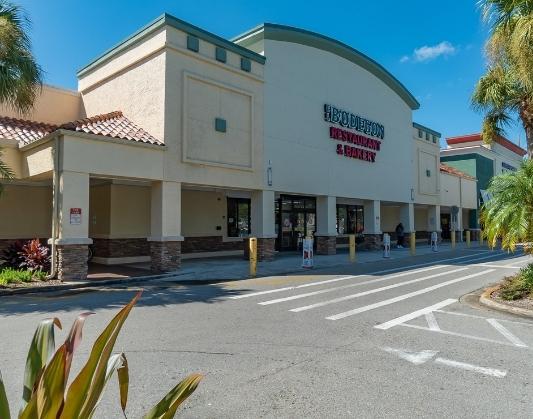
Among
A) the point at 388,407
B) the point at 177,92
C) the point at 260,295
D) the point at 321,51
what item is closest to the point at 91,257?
the point at 177,92

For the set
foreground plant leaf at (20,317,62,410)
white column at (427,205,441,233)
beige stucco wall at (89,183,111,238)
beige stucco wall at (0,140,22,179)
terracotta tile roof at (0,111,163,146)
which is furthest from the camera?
white column at (427,205,441,233)

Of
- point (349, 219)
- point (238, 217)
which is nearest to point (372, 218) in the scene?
point (349, 219)

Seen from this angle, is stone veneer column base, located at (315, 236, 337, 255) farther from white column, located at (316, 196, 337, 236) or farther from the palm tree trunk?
the palm tree trunk

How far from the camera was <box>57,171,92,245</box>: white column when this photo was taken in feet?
44.4

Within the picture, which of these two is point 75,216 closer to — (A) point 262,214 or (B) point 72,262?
(B) point 72,262

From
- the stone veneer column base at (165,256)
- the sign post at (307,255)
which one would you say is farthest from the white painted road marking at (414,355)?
the sign post at (307,255)

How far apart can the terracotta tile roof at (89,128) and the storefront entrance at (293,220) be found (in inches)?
405

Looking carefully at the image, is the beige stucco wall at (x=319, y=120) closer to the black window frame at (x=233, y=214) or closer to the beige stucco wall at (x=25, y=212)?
the black window frame at (x=233, y=214)

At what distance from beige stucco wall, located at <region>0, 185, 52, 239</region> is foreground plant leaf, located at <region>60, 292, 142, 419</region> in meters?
17.8

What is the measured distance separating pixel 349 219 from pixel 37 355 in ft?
99.0

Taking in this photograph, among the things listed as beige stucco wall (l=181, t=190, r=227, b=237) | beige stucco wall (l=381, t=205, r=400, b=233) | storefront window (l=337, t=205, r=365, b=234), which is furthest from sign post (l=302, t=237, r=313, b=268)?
beige stucco wall (l=381, t=205, r=400, b=233)

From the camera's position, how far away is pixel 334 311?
9047 mm

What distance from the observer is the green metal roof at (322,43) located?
20.5 m

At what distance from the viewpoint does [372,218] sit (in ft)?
89.3
